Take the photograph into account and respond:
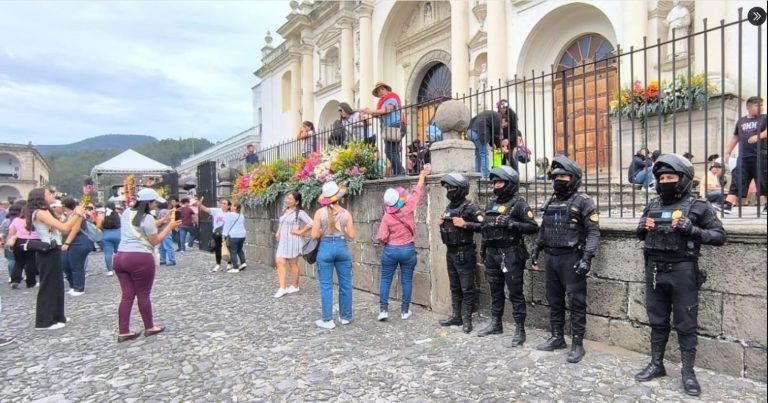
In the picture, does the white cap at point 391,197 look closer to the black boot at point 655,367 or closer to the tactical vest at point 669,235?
the tactical vest at point 669,235

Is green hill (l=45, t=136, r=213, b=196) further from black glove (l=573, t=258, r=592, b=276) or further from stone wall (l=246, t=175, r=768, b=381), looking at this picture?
black glove (l=573, t=258, r=592, b=276)

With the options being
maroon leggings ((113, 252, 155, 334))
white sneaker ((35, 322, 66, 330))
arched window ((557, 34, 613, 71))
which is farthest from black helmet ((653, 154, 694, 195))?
arched window ((557, 34, 613, 71))

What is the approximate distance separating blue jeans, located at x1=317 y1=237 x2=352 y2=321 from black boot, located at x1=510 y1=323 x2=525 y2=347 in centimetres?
212

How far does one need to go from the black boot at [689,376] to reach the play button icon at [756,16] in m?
2.69

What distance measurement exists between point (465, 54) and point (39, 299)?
12426 mm

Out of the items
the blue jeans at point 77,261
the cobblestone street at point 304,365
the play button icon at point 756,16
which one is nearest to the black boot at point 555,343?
the cobblestone street at point 304,365

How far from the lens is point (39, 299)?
20.5ft

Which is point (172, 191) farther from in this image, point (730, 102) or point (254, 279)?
point (730, 102)

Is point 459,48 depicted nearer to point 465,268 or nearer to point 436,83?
point 436,83

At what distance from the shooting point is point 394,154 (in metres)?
7.94

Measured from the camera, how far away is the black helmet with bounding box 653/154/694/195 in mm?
3604

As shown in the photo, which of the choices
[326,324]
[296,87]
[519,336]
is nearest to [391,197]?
[326,324]

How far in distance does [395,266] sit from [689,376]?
339 centimetres

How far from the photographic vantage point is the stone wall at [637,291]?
379 cm
